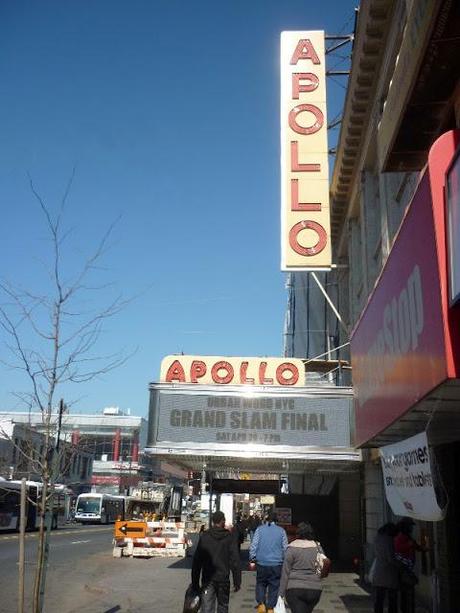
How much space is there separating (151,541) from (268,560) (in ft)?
43.2

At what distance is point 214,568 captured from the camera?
7.26 meters

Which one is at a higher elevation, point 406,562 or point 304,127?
point 304,127

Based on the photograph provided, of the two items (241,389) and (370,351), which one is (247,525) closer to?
(241,389)

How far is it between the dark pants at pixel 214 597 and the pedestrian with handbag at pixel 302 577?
0.88m

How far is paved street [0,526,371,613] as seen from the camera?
424 inches

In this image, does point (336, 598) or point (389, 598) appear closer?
point (389, 598)

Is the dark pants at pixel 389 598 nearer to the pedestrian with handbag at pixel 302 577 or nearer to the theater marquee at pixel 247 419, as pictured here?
the pedestrian with handbag at pixel 302 577

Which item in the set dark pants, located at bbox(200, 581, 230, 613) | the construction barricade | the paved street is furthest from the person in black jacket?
the construction barricade

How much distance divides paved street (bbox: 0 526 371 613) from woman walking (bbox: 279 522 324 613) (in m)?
4.17

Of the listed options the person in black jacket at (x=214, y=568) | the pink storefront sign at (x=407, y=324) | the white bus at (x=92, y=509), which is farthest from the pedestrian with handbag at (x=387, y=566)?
the white bus at (x=92, y=509)

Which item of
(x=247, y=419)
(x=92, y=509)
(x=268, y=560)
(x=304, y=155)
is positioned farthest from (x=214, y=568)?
(x=92, y=509)

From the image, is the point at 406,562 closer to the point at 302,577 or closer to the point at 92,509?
the point at 302,577

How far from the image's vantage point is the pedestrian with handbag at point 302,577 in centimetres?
664

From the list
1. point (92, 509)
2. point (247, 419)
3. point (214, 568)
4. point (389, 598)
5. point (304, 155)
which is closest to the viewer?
point (214, 568)
